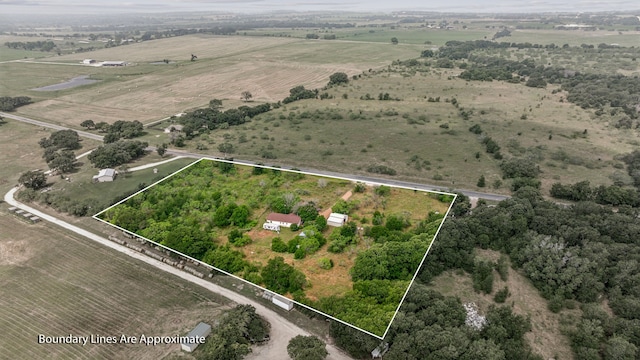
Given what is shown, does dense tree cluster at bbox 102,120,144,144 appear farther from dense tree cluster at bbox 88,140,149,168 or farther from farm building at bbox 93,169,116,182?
farm building at bbox 93,169,116,182

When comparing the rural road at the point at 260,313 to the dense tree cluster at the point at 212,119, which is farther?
the dense tree cluster at the point at 212,119

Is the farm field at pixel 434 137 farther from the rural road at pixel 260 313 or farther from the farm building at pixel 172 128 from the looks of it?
the rural road at pixel 260 313

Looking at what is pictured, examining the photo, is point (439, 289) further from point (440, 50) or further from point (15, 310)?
point (440, 50)

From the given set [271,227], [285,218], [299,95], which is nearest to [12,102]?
[299,95]

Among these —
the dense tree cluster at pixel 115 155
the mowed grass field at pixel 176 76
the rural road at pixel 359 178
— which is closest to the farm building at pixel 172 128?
the rural road at pixel 359 178

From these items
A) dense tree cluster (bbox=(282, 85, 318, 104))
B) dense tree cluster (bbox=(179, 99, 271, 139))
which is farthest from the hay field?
dense tree cluster (bbox=(282, 85, 318, 104))

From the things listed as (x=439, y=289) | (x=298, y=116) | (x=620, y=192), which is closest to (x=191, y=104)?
(x=298, y=116)
